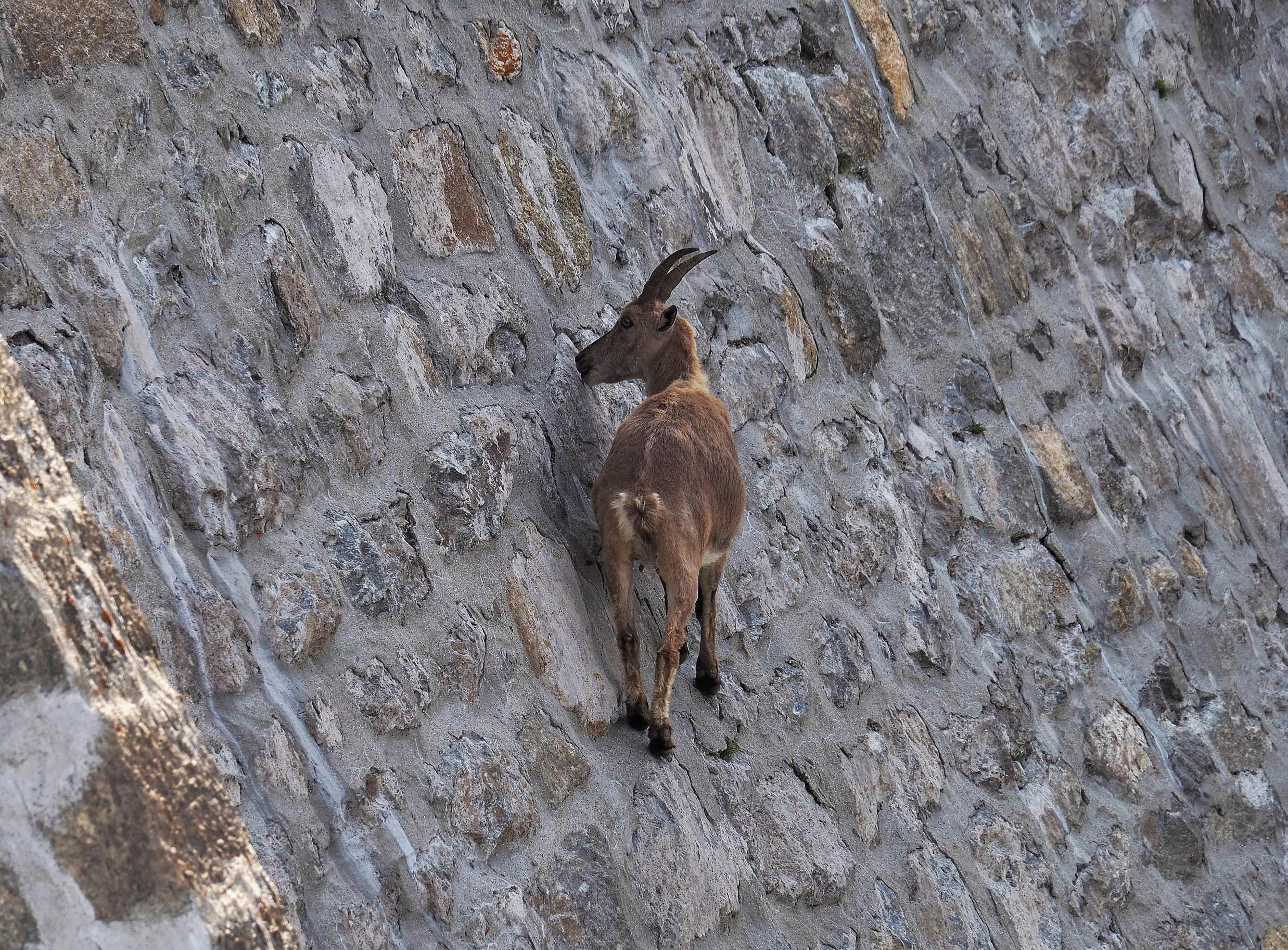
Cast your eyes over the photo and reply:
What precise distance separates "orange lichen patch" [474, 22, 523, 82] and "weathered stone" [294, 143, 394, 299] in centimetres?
78

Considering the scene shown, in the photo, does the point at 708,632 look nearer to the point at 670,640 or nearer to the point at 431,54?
the point at 670,640

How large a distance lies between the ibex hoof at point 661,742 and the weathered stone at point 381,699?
88 cm

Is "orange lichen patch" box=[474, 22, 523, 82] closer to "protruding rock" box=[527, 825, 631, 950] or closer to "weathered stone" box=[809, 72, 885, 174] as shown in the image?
"weathered stone" box=[809, 72, 885, 174]

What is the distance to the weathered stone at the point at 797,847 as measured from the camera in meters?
4.07

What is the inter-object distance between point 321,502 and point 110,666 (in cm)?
136

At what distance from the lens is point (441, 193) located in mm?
4020

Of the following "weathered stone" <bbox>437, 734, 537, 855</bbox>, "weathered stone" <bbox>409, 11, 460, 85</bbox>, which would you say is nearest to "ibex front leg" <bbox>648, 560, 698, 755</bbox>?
"weathered stone" <bbox>437, 734, 537, 855</bbox>

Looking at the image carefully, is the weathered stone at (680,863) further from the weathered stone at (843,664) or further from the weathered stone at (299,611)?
the weathered stone at (299,611)

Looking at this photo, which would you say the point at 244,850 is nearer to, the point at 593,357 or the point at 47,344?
Answer: the point at 47,344

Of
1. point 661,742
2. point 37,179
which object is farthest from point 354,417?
point 661,742

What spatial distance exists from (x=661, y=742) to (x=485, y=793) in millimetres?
737

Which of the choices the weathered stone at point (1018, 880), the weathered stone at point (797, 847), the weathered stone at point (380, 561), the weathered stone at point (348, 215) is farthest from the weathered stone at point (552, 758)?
the weathered stone at point (1018, 880)

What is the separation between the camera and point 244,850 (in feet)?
6.61

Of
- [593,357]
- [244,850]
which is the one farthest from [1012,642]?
[244,850]
